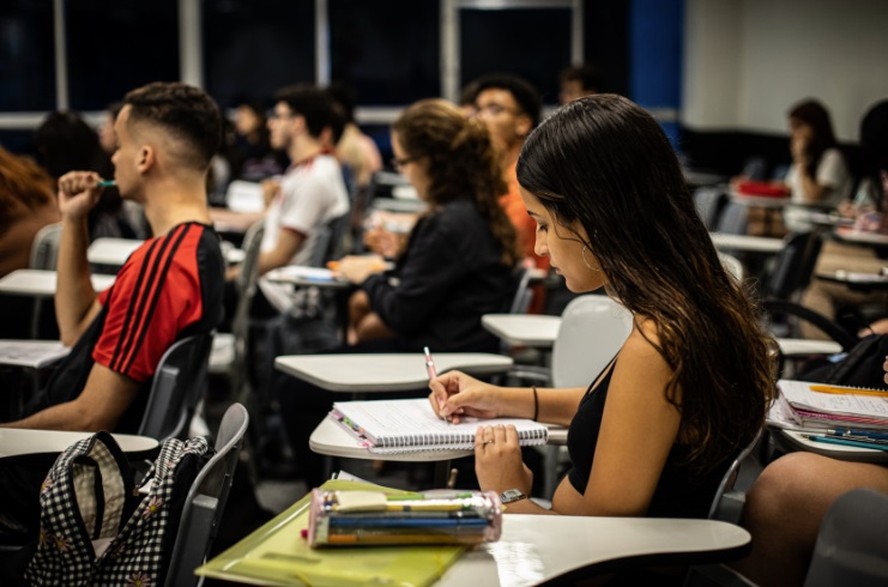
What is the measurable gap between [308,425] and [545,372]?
0.82m

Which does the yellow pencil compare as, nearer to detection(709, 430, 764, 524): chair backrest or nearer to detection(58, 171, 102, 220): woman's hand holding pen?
detection(709, 430, 764, 524): chair backrest

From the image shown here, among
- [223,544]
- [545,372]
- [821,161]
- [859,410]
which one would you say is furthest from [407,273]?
[821,161]

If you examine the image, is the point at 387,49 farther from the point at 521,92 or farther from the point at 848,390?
the point at 848,390

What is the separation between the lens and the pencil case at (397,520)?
148cm

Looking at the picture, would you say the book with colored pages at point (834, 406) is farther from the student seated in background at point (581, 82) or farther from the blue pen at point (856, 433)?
the student seated in background at point (581, 82)

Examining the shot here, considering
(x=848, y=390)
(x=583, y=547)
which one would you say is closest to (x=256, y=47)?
(x=848, y=390)

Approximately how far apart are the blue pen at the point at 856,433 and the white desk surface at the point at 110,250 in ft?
8.91

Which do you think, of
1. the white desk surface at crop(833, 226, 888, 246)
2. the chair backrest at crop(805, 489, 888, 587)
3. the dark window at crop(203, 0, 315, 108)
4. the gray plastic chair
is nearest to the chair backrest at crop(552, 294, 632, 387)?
the gray plastic chair

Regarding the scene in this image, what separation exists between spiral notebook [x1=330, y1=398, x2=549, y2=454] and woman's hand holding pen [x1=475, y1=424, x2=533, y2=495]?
6 centimetres

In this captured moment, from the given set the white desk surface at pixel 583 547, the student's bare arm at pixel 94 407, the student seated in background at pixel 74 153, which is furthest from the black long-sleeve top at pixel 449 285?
the white desk surface at pixel 583 547

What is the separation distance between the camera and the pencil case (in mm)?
1480

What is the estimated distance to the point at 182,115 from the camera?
9.45ft

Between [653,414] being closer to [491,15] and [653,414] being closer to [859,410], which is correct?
[859,410]

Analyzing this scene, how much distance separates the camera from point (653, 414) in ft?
5.72
